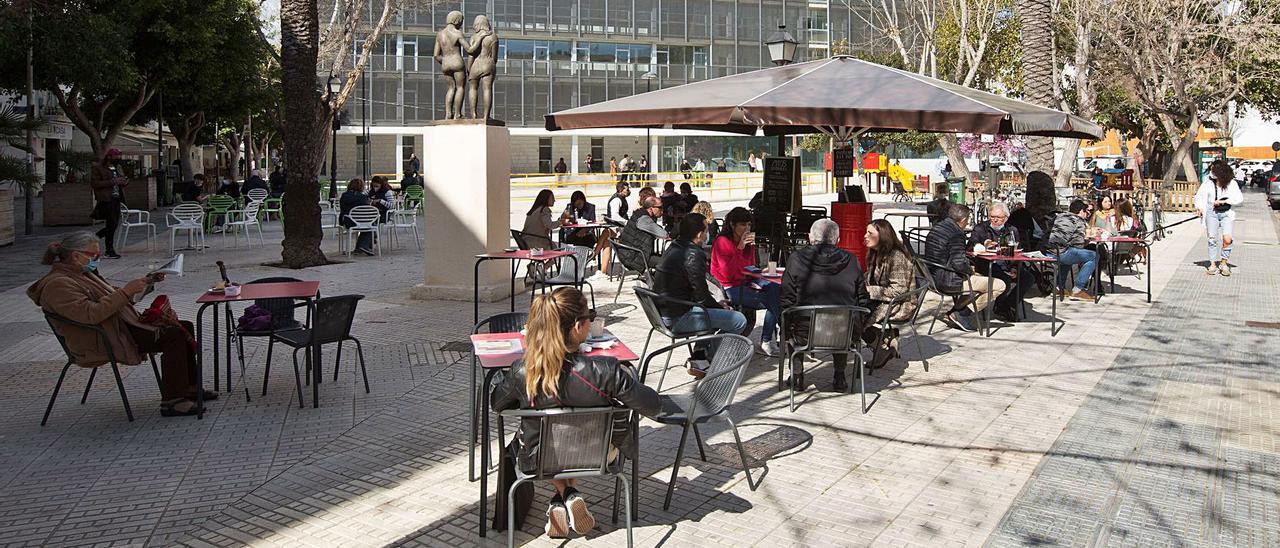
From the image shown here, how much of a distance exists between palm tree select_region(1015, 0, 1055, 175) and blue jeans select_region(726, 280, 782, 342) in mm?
10021

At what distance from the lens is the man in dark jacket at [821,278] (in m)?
7.17

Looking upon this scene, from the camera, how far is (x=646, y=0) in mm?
58500

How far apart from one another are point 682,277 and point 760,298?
1157 millimetres

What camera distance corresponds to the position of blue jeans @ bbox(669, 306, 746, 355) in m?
7.51

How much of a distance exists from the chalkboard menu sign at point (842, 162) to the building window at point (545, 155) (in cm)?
4473

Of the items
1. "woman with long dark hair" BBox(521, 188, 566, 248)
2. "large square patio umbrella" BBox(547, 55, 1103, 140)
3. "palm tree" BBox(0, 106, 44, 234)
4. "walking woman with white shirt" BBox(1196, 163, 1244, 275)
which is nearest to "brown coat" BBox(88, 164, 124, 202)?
"palm tree" BBox(0, 106, 44, 234)

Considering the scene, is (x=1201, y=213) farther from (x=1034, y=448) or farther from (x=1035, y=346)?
(x=1034, y=448)

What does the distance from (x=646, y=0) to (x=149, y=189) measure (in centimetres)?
3374

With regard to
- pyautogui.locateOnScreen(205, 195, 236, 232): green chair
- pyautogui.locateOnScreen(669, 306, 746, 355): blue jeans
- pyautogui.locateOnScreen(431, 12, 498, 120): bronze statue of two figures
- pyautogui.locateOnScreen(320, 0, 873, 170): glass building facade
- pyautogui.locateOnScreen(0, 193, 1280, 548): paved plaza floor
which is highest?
pyautogui.locateOnScreen(320, 0, 873, 170): glass building facade

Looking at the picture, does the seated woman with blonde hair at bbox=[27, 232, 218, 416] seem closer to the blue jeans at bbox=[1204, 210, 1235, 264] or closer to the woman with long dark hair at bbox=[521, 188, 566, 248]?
the woman with long dark hair at bbox=[521, 188, 566, 248]

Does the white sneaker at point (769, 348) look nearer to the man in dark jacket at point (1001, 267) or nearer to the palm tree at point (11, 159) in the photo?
the man in dark jacket at point (1001, 267)

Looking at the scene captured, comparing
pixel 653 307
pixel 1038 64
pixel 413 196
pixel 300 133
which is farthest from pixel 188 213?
pixel 1038 64

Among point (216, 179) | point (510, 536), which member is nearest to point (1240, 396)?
point (510, 536)

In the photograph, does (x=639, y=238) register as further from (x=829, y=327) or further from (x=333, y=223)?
(x=333, y=223)
